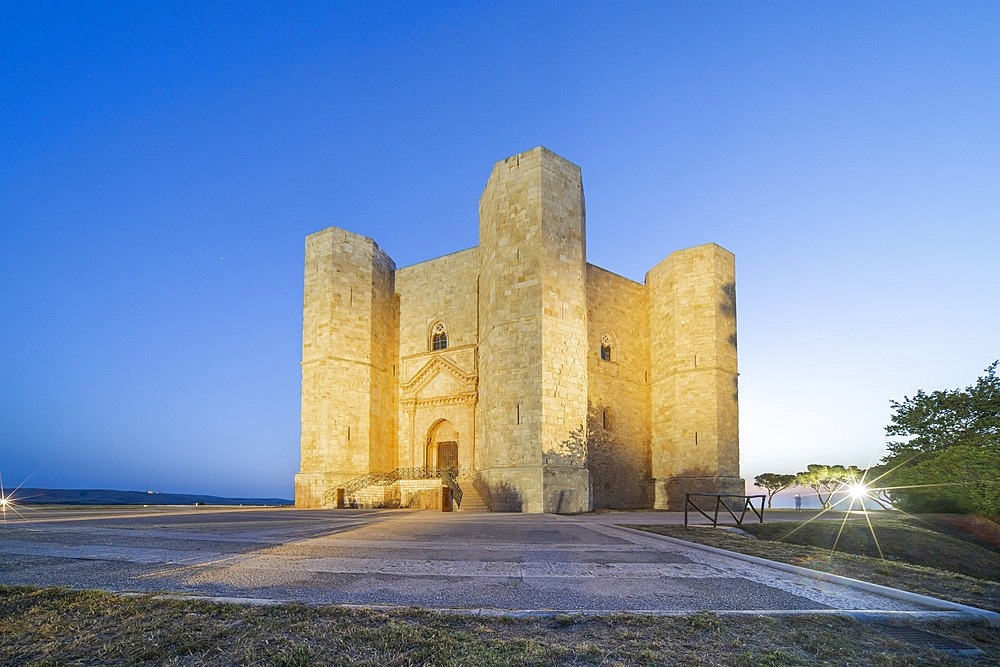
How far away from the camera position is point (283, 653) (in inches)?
116

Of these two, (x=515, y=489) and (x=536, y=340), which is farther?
(x=536, y=340)

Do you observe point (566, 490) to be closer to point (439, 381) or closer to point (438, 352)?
point (439, 381)

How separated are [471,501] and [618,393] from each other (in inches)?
Answer: 374

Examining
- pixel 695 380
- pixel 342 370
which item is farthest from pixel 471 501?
pixel 695 380

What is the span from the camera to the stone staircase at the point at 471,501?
19.4m

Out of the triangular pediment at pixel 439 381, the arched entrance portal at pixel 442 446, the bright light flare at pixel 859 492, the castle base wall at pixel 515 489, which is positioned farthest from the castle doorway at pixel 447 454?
the bright light flare at pixel 859 492

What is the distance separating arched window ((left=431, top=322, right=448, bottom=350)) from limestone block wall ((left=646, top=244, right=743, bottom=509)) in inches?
428

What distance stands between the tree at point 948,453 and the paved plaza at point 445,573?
13.8m

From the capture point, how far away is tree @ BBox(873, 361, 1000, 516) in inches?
635

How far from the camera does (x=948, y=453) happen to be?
57.6ft

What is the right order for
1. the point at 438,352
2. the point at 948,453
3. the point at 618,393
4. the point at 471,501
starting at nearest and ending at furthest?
1. the point at 948,453
2. the point at 471,501
3. the point at 438,352
4. the point at 618,393

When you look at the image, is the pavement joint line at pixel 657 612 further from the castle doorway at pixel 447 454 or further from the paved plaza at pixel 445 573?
the castle doorway at pixel 447 454

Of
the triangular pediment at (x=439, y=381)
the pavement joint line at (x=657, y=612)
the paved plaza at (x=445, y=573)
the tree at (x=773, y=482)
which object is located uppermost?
the triangular pediment at (x=439, y=381)

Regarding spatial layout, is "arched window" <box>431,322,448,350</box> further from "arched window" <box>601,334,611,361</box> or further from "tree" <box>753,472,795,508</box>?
"tree" <box>753,472,795,508</box>
